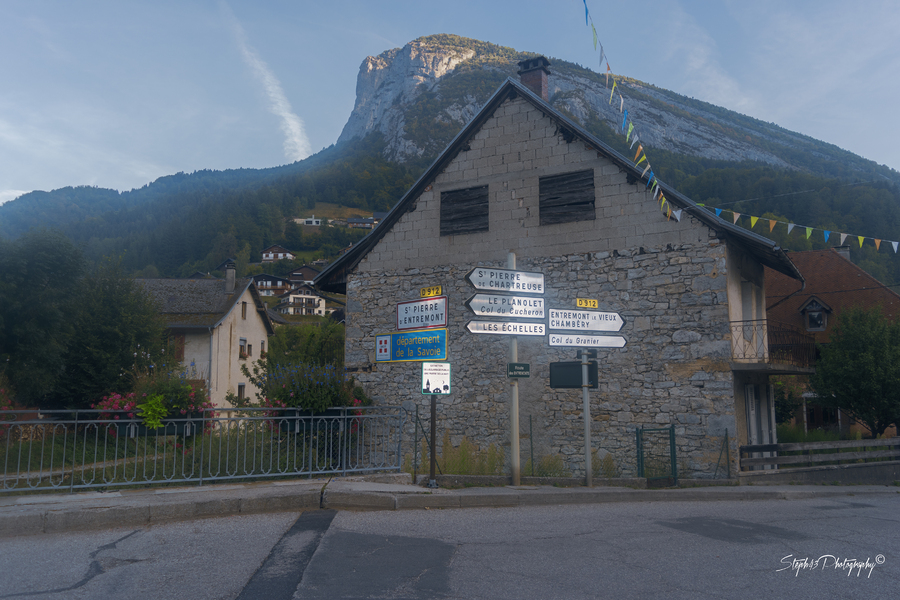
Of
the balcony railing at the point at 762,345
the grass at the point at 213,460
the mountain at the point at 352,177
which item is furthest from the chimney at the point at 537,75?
the mountain at the point at 352,177

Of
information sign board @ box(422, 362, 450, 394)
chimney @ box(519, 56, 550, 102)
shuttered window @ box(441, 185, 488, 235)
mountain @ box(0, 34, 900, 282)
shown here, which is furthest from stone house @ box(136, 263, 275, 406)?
mountain @ box(0, 34, 900, 282)

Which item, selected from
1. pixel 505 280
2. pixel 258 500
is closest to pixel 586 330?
pixel 505 280

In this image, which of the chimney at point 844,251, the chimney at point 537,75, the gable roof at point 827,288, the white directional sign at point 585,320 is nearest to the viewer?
the white directional sign at point 585,320

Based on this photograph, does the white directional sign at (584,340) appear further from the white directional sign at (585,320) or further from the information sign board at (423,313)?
the information sign board at (423,313)

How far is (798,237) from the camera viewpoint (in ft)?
137

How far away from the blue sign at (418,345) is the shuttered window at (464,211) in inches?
302

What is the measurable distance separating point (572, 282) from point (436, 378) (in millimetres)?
7116

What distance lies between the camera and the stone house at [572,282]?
13.0 metres

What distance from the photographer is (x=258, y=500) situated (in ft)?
23.3

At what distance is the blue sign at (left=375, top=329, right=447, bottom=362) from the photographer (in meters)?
Answer: 8.39

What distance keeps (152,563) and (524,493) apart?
4.92 meters

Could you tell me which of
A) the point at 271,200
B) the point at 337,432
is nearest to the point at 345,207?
the point at 271,200

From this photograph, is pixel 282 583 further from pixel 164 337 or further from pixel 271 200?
pixel 271 200

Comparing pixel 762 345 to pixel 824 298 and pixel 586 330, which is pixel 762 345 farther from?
pixel 824 298
